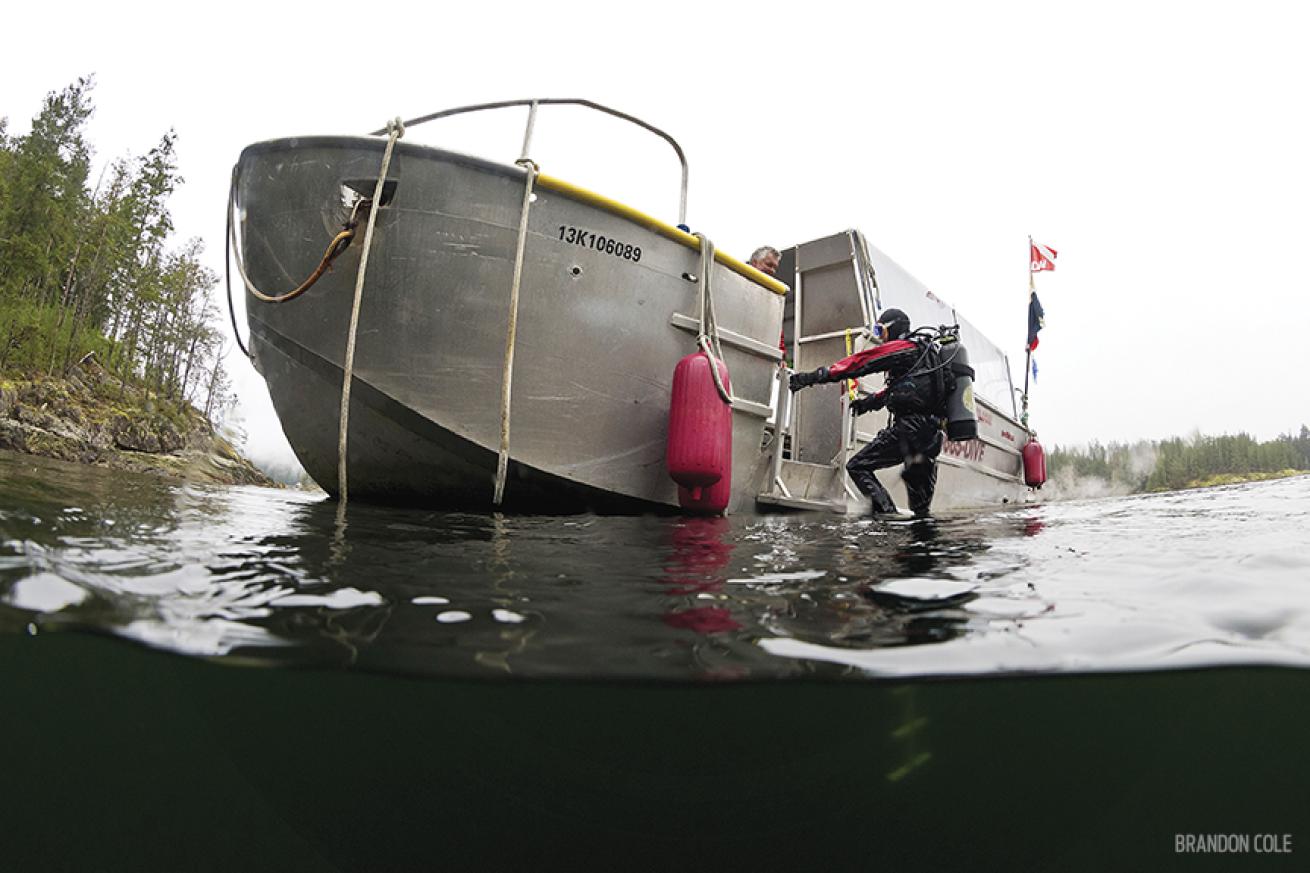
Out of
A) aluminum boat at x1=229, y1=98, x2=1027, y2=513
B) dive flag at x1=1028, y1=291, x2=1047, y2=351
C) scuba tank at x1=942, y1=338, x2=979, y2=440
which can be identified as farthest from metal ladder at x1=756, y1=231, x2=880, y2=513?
dive flag at x1=1028, y1=291, x2=1047, y2=351

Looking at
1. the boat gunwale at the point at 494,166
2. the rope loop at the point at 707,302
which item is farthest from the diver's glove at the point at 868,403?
the boat gunwale at the point at 494,166

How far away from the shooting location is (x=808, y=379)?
5156 mm

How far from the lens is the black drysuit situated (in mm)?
5348

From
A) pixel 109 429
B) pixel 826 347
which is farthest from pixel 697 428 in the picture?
pixel 109 429

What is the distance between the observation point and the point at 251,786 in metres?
1.75

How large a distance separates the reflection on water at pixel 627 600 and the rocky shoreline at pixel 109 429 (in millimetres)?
16235

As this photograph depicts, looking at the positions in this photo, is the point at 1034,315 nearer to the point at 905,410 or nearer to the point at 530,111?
the point at 905,410

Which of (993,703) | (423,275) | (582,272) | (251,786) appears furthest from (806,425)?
(251,786)

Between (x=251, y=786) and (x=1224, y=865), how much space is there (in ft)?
8.16

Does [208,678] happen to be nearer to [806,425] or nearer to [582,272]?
[582,272]

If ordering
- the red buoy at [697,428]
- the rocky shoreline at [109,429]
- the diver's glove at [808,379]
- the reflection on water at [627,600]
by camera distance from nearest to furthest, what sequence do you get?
the reflection on water at [627,600]
the red buoy at [697,428]
the diver's glove at [808,379]
the rocky shoreline at [109,429]

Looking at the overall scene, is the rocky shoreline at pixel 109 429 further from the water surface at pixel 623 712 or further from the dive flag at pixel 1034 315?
the dive flag at pixel 1034 315

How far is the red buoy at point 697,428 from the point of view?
412cm

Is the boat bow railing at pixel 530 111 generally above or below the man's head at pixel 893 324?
above
